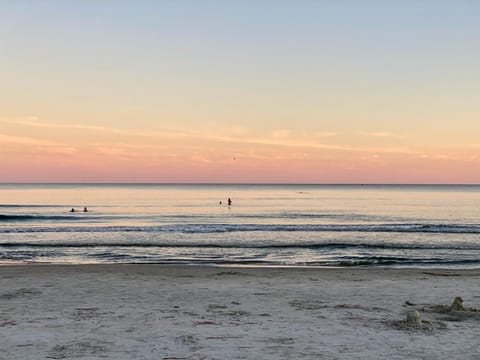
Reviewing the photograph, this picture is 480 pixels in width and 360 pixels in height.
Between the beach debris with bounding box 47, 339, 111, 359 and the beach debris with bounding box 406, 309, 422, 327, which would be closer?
the beach debris with bounding box 47, 339, 111, 359

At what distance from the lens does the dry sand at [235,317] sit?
747cm

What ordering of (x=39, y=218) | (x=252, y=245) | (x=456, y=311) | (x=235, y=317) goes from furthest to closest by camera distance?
(x=39, y=218) → (x=252, y=245) → (x=456, y=311) → (x=235, y=317)

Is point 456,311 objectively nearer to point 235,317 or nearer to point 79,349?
point 235,317

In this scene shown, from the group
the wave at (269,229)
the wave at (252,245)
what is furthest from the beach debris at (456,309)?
the wave at (269,229)

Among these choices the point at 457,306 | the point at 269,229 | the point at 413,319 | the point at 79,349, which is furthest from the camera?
the point at 269,229

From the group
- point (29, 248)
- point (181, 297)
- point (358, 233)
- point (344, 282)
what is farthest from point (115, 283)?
point (358, 233)

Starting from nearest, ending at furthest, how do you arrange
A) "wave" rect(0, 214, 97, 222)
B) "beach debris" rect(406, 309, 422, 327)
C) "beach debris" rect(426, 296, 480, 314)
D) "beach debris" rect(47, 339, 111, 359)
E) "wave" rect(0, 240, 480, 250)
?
"beach debris" rect(47, 339, 111, 359), "beach debris" rect(406, 309, 422, 327), "beach debris" rect(426, 296, 480, 314), "wave" rect(0, 240, 480, 250), "wave" rect(0, 214, 97, 222)

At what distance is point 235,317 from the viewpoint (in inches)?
378

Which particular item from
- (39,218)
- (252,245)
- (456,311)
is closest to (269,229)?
(252,245)

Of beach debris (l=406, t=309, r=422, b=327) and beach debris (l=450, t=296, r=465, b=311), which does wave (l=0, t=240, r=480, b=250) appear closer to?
beach debris (l=450, t=296, r=465, b=311)

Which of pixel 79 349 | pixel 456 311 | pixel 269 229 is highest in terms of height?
pixel 79 349

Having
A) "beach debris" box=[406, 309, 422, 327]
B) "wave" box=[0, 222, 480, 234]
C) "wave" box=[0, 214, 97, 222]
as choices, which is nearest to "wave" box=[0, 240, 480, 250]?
"wave" box=[0, 222, 480, 234]

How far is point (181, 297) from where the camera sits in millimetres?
11805

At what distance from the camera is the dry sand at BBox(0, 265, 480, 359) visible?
7.47m
